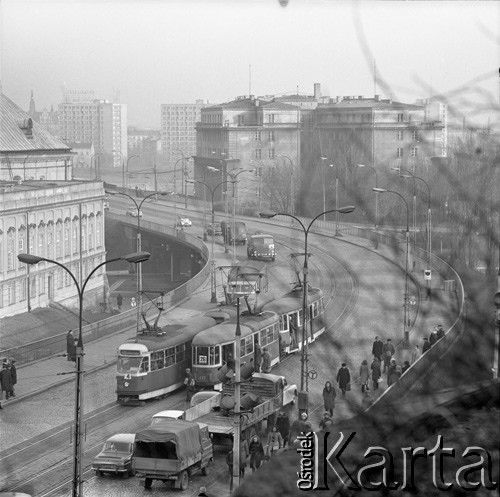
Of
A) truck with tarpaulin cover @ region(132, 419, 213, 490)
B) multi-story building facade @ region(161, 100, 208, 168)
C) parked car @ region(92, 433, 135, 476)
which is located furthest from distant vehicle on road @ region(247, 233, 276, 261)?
multi-story building facade @ region(161, 100, 208, 168)

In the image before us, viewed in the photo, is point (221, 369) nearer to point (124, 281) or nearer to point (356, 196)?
point (356, 196)

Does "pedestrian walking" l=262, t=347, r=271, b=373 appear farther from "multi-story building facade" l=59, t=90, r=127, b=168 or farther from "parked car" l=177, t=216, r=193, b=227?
"multi-story building facade" l=59, t=90, r=127, b=168

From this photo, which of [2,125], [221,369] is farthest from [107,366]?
[2,125]

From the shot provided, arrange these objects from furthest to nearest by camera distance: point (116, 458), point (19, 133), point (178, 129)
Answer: point (178, 129), point (19, 133), point (116, 458)

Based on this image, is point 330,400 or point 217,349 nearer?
point 330,400

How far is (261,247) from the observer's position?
35156mm

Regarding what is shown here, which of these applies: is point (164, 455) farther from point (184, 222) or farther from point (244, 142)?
point (244, 142)

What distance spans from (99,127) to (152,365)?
10356 centimetres

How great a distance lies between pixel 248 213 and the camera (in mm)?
Result: 51000

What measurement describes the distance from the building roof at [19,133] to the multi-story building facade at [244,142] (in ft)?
23.8

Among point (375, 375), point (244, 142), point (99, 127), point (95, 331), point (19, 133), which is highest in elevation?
point (375, 375)

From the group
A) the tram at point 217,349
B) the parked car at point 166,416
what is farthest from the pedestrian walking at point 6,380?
the parked car at point 166,416

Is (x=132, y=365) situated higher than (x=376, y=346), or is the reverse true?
(x=376, y=346)

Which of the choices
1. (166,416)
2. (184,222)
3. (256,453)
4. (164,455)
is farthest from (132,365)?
(184,222)
